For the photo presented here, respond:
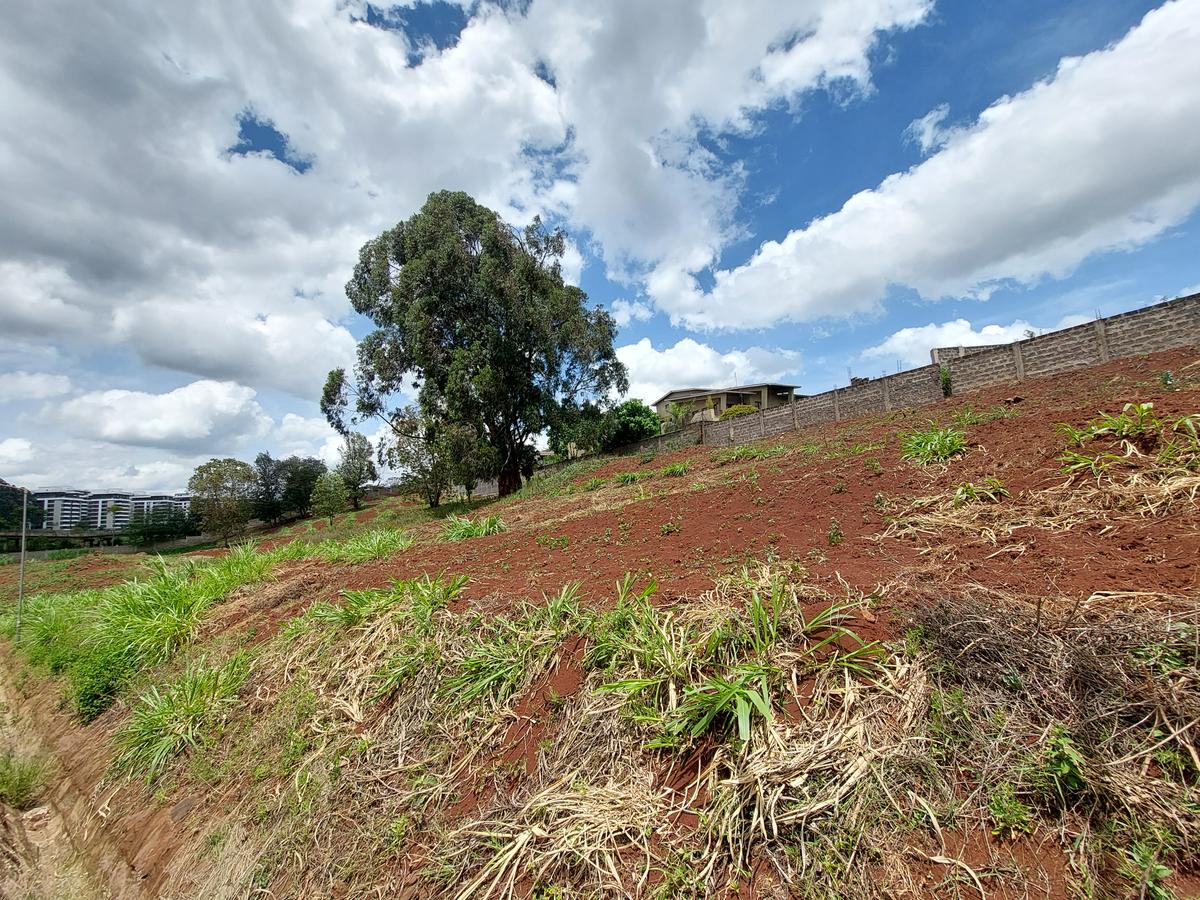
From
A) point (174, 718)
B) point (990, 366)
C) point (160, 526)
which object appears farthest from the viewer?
point (160, 526)

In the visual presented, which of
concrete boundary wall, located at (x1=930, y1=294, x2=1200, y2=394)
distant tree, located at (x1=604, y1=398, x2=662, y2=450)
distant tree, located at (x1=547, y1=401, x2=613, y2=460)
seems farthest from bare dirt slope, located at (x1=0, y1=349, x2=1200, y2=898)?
distant tree, located at (x1=604, y1=398, x2=662, y2=450)

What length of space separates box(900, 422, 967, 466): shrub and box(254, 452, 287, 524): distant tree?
39023 millimetres

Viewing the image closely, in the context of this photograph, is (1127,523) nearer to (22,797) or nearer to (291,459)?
(22,797)

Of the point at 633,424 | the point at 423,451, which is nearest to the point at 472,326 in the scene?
the point at 423,451

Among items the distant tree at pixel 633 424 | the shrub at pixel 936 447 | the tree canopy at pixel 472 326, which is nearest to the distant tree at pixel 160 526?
the tree canopy at pixel 472 326

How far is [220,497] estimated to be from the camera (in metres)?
26.6

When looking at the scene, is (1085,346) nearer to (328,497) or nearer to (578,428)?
(578,428)

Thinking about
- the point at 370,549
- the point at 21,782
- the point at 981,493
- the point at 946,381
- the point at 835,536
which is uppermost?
the point at 946,381

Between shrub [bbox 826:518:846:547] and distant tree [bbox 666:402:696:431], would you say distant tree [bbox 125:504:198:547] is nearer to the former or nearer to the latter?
distant tree [bbox 666:402:696:431]

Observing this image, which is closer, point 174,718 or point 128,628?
point 174,718

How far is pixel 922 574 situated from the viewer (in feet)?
9.78

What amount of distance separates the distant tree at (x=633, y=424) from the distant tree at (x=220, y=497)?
65.9 feet

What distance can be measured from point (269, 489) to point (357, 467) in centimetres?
739

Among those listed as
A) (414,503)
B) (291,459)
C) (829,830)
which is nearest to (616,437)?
(414,503)
